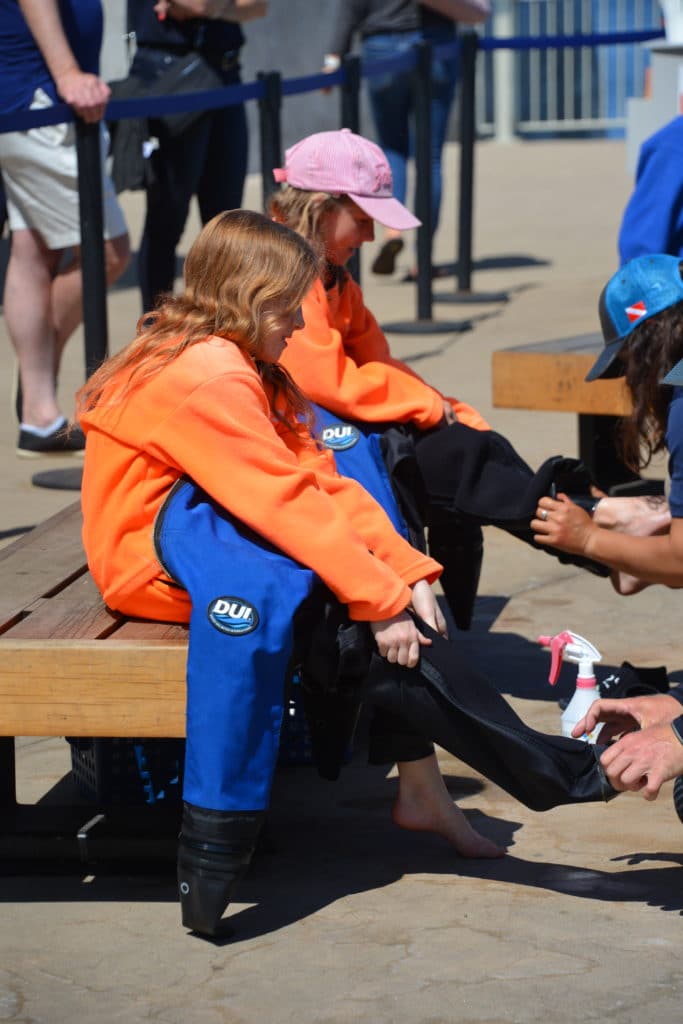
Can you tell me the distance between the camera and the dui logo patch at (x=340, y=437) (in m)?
3.67

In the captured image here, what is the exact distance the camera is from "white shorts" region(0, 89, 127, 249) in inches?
226

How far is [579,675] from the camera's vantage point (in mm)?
3604

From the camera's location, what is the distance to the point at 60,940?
282 cm

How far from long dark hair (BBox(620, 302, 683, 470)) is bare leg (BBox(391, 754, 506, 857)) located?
78 centimetres

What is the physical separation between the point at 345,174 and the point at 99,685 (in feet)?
4.87

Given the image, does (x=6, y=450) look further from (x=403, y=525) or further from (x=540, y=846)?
(x=540, y=846)

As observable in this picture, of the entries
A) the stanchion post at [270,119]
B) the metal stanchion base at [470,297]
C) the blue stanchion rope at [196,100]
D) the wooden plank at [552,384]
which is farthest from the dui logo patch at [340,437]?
the metal stanchion base at [470,297]

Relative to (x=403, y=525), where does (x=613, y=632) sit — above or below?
below

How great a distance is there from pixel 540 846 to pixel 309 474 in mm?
807

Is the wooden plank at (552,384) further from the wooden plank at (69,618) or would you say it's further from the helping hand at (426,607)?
the wooden plank at (69,618)

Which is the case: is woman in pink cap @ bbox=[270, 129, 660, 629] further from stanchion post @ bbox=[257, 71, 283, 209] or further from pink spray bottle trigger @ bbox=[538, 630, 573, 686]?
stanchion post @ bbox=[257, 71, 283, 209]

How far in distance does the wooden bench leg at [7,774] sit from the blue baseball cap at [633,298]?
4.26 feet

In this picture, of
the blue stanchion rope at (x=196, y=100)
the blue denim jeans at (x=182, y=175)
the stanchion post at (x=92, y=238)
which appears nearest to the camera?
the blue stanchion rope at (x=196, y=100)

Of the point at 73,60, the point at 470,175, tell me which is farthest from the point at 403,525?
the point at 470,175
